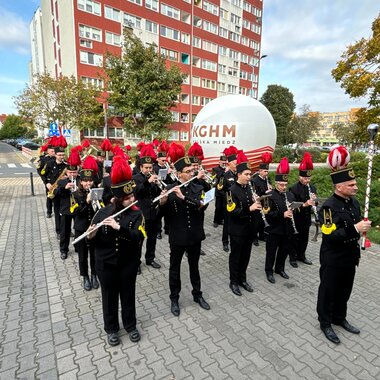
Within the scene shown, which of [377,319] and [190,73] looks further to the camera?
[190,73]

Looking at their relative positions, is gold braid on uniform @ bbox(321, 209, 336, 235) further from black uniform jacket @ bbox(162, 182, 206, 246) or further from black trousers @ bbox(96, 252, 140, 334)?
black trousers @ bbox(96, 252, 140, 334)

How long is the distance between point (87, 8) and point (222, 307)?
38915 millimetres

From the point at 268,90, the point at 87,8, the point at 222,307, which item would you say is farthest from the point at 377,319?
the point at 268,90

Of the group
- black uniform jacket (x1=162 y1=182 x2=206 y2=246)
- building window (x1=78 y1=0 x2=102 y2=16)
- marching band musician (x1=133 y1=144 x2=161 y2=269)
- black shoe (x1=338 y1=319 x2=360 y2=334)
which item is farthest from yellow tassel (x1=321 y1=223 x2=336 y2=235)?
building window (x1=78 y1=0 x2=102 y2=16)

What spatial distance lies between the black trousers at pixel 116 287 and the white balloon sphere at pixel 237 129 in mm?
8206

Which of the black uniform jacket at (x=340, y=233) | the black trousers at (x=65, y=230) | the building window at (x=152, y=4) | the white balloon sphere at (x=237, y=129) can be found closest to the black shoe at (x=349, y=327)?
the black uniform jacket at (x=340, y=233)

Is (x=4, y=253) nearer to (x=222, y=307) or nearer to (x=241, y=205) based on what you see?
(x=222, y=307)

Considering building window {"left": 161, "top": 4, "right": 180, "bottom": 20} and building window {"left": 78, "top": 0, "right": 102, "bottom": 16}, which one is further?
building window {"left": 161, "top": 4, "right": 180, "bottom": 20}

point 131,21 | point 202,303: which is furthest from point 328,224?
point 131,21

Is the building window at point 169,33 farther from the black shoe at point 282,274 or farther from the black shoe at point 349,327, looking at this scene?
the black shoe at point 349,327

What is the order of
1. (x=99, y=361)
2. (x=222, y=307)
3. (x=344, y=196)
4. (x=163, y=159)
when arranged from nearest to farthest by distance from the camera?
(x=99, y=361), (x=344, y=196), (x=222, y=307), (x=163, y=159)

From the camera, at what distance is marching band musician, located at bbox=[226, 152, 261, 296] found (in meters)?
4.97

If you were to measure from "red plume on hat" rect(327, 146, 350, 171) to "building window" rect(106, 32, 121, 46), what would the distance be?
38.2 m

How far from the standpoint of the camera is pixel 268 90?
51.5 metres
